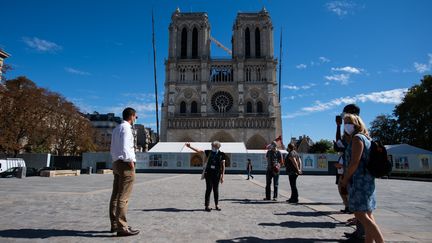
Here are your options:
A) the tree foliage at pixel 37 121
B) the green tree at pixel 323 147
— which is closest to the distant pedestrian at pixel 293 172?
the tree foliage at pixel 37 121

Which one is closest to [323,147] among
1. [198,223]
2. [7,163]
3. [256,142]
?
[256,142]

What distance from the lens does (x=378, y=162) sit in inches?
134

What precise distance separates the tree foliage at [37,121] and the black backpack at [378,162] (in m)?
28.2

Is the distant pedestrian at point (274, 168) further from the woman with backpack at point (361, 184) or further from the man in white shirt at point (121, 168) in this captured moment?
the woman with backpack at point (361, 184)

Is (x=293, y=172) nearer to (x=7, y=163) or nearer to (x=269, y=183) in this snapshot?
(x=269, y=183)

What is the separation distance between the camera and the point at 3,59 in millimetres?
32812

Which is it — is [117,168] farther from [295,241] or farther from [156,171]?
[156,171]

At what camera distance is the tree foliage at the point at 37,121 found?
89.9ft

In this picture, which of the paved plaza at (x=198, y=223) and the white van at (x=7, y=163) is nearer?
the paved plaza at (x=198, y=223)

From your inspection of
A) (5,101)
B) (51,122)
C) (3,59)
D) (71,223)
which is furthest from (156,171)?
(71,223)

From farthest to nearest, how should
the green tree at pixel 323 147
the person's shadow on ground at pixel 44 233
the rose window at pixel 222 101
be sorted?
the green tree at pixel 323 147, the rose window at pixel 222 101, the person's shadow on ground at pixel 44 233

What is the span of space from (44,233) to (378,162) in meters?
4.32

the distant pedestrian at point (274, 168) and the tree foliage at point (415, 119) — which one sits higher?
the tree foliage at point (415, 119)

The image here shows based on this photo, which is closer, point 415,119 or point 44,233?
point 44,233
